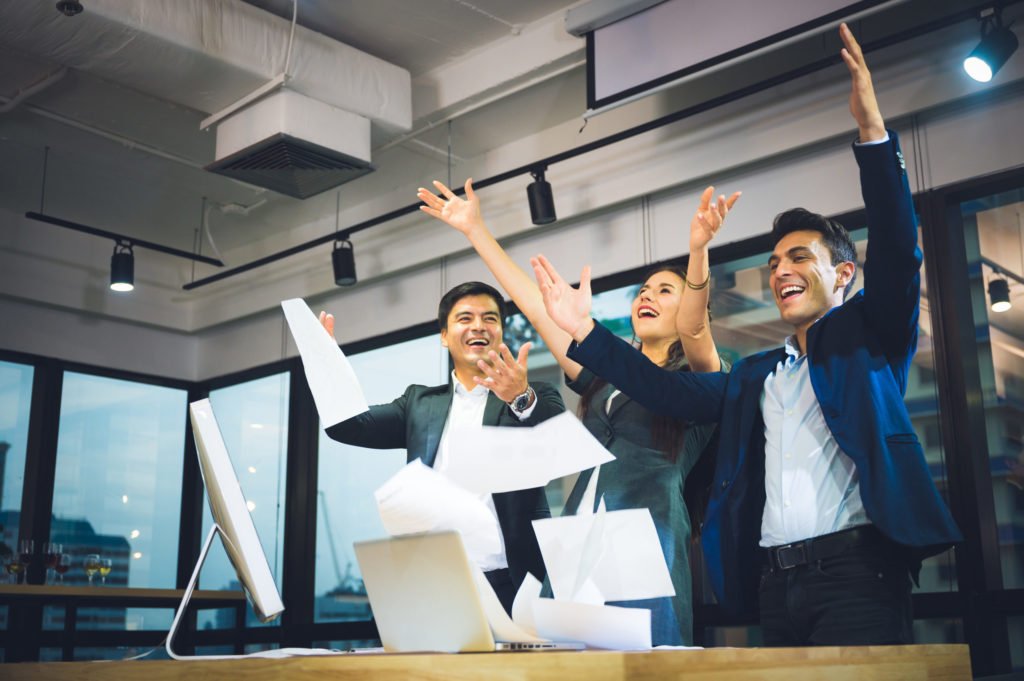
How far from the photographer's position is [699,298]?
2.12 meters

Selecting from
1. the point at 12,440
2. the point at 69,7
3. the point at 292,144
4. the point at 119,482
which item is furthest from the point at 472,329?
the point at 119,482

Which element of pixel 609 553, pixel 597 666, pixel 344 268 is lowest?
pixel 597 666

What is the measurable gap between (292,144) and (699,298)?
2.37m

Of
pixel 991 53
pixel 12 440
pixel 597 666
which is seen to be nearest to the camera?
pixel 597 666

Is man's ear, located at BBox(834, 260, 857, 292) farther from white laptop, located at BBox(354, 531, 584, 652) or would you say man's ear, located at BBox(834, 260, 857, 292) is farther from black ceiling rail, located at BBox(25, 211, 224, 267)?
black ceiling rail, located at BBox(25, 211, 224, 267)

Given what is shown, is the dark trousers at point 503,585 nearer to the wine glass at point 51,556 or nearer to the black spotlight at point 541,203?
the black spotlight at point 541,203

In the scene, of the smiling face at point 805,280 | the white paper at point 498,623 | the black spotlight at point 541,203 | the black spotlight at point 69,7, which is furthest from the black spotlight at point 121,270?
the white paper at point 498,623

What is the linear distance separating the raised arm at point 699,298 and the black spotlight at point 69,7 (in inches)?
93.7

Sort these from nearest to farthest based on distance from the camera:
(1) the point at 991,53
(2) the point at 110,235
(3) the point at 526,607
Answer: (3) the point at 526,607 < (1) the point at 991,53 < (2) the point at 110,235

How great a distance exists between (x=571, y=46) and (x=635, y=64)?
41 centimetres

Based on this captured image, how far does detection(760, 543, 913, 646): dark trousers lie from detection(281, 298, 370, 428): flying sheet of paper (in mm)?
791

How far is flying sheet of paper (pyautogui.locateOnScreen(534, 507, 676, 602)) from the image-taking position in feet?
3.99

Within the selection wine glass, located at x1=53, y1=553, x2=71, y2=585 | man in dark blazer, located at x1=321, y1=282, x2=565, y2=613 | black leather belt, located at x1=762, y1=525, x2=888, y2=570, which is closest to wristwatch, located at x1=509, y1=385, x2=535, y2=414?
man in dark blazer, located at x1=321, y1=282, x2=565, y2=613

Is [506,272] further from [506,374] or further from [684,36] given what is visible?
[684,36]
